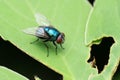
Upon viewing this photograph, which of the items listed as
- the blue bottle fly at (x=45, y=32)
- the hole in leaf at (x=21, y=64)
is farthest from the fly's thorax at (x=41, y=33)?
the hole in leaf at (x=21, y=64)

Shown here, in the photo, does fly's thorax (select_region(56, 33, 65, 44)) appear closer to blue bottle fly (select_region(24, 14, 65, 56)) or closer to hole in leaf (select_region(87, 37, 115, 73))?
blue bottle fly (select_region(24, 14, 65, 56))

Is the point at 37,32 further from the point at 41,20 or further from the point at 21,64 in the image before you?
the point at 21,64

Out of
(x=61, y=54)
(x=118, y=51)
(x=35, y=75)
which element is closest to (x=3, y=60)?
(x=35, y=75)

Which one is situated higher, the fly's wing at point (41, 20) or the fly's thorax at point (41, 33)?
the fly's wing at point (41, 20)

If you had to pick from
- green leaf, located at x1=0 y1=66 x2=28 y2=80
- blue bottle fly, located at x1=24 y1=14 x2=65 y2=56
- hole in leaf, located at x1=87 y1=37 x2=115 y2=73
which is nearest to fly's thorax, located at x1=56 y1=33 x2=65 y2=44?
blue bottle fly, located at x1=24 y1=14 x2=65 y2=56

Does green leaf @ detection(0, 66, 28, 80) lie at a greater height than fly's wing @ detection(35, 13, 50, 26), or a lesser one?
lesser

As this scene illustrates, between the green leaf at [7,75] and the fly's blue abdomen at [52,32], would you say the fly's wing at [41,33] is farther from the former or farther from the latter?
the green leaf at [7,75]

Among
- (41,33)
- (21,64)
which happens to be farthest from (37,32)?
(21,64)

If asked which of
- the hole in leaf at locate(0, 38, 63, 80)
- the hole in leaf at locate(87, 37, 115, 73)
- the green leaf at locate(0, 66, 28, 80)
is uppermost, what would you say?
the hole in leaf at locate(87, 37, 115, 73)
